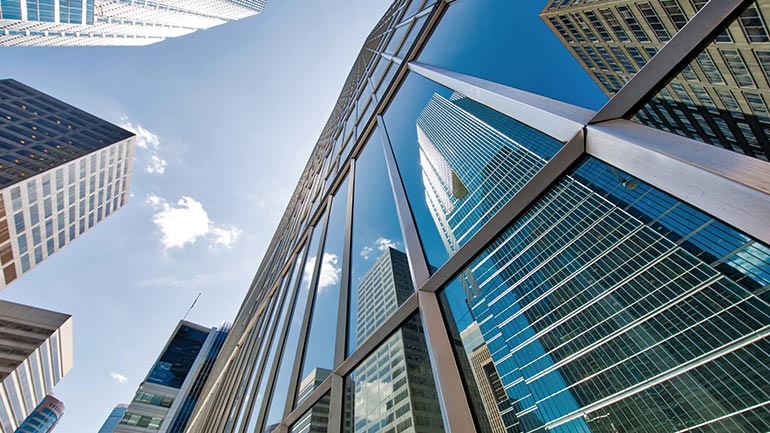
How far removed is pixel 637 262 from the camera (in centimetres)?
127

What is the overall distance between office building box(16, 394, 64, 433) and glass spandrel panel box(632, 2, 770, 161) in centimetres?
16417

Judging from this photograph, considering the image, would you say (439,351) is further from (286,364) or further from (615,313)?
(286,364)

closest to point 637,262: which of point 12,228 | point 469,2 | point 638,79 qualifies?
point 638,79

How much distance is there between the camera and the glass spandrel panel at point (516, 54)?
168cm

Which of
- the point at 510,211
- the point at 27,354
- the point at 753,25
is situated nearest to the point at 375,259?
the point at 510,211

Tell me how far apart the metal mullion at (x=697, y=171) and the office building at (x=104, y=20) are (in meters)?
72.6

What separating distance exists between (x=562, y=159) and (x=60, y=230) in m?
87.7

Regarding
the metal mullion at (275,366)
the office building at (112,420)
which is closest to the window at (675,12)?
the metal mullion at (275,366)

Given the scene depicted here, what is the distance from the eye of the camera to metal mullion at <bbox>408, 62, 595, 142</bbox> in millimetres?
1423

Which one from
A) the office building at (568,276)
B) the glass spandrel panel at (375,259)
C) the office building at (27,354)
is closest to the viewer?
the office building at (568,276)

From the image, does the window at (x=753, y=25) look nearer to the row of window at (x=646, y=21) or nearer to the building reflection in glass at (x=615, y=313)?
the row of window at (x=646, y=21)

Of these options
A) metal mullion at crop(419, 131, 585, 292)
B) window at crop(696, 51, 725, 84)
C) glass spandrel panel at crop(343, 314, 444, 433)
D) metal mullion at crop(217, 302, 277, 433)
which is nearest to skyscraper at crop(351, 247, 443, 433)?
glass spandrel panel at crop(343, 314, 444, 433)

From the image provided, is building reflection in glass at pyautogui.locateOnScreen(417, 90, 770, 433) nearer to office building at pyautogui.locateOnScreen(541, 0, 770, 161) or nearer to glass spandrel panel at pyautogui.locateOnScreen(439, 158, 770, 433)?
glass spandrel panel at pyautogui.locateOnScreen(439, 158, 770, 433)

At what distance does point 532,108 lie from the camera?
1.67 metres
